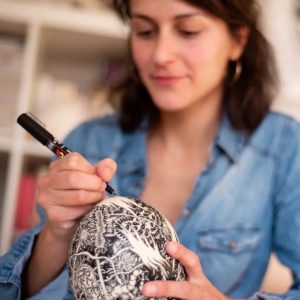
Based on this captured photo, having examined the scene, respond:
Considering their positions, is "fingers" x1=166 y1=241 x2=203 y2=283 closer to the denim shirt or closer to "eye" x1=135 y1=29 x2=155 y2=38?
the denim shirt

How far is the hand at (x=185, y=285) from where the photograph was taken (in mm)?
689

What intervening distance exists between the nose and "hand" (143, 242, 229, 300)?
0.51 meters

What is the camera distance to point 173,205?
1.21 metres

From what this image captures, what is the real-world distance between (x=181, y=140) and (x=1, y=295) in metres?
0.66

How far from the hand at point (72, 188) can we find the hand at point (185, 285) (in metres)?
0.16

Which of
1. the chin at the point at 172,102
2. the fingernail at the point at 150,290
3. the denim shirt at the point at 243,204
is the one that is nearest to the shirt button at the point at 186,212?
the denim shirt at the point at 243,204

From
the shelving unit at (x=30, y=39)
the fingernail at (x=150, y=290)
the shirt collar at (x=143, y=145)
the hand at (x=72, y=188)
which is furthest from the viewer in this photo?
the shelving unit at (x=30, y=39)

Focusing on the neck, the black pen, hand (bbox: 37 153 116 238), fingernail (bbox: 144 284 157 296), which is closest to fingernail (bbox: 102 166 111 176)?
hand (bbox: 37 153 116 238)

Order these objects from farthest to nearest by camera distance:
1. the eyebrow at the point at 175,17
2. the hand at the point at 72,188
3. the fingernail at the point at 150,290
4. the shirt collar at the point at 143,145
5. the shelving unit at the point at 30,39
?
the shelving unit at the point at 30,39 < the shirt collar at the point at 143,145 < the eyebrow at the point at 175,17 < the hand at the point at 72,188 < the fingernail at the point at 150,290

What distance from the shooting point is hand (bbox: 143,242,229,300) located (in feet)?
2.26

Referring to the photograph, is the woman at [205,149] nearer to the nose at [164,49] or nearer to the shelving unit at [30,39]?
the nose at [164,49]

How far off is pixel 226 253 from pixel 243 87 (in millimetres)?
489

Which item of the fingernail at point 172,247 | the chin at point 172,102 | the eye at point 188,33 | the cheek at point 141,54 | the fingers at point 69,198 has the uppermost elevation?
the eye at point 188,33

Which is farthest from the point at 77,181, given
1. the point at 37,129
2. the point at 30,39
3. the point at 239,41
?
the point at 30,39
